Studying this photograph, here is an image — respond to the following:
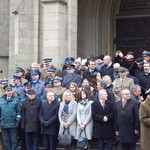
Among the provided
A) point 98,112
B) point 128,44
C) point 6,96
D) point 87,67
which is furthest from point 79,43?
point 98,112

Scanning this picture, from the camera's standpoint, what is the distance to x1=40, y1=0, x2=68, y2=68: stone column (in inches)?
620

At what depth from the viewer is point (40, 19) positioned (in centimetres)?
1675

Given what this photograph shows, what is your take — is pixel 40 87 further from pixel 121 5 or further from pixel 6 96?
pixel 121 5

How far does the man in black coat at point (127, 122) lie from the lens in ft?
35.9

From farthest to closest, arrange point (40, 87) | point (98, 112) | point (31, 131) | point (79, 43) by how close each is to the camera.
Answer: point (79, 43) < point (40, 87) < point (31, 131) < point (98, 112)

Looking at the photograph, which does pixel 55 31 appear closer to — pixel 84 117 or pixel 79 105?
pixel 79 105

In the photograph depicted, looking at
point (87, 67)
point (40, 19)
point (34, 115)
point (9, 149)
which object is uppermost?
point (40, 19)

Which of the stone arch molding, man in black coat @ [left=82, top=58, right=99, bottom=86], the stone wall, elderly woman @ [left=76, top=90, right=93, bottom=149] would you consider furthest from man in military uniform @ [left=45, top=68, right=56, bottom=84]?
the stone wall

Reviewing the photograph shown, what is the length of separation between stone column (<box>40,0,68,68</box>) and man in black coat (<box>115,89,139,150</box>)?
489 cm

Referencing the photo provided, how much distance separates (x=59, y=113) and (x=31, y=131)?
878 millimetres

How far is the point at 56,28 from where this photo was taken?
15781 mm

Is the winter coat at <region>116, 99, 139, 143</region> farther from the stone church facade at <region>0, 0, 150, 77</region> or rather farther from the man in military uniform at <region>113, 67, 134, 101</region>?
the stone church facade at <region>0, 0, 150, 77</region>

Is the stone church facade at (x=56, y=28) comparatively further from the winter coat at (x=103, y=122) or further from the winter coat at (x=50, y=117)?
the winter coat at (x=103, y=122)

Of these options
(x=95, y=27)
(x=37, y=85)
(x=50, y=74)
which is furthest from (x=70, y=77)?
(x=95, y=27)
